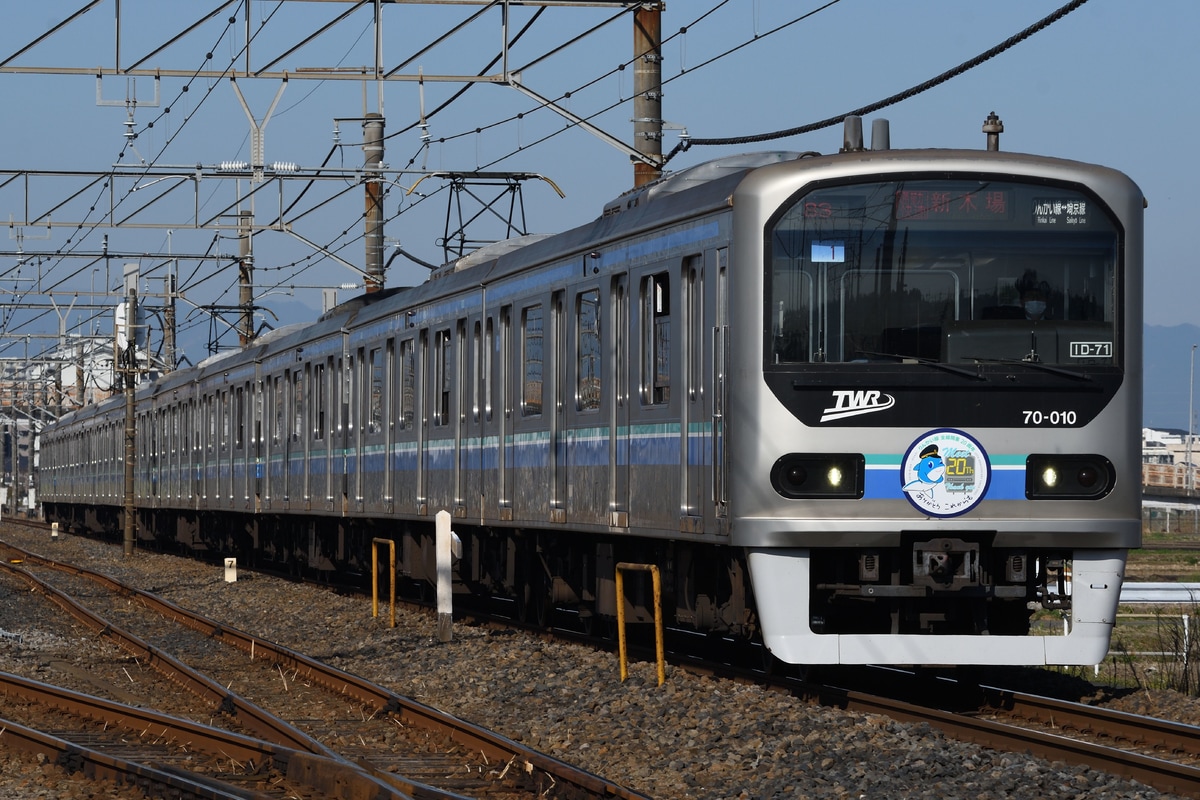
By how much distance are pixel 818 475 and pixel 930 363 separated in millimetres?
856

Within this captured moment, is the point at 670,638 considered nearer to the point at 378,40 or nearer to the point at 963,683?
the point at 963,683

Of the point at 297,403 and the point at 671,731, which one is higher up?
the point at 297,403

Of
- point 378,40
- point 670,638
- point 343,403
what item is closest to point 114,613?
point 343,403

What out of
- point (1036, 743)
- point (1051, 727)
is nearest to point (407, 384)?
point (1051, 727)

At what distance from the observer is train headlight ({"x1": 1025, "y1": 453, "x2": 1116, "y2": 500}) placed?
1016cm

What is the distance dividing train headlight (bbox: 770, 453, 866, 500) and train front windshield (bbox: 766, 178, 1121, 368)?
0.54 meters

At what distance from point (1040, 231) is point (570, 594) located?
5753 millimetres

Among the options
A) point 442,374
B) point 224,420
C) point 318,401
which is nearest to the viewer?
point 442,374

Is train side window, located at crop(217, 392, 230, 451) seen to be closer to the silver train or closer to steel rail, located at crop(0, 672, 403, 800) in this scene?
steel rail, located at crop(0, 672, 403, 800)

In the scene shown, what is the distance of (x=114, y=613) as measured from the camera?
2059 cm

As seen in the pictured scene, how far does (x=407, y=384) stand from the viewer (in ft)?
60.2

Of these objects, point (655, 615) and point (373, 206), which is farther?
point (373, 206)

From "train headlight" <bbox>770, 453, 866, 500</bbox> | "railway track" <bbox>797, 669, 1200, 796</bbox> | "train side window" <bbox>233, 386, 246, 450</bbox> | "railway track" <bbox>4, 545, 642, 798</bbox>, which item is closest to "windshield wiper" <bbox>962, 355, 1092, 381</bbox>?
"train headlight" <bbox>770, 453, 866, 500</bbox>

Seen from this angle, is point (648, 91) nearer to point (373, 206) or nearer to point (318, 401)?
point (318, 401)
